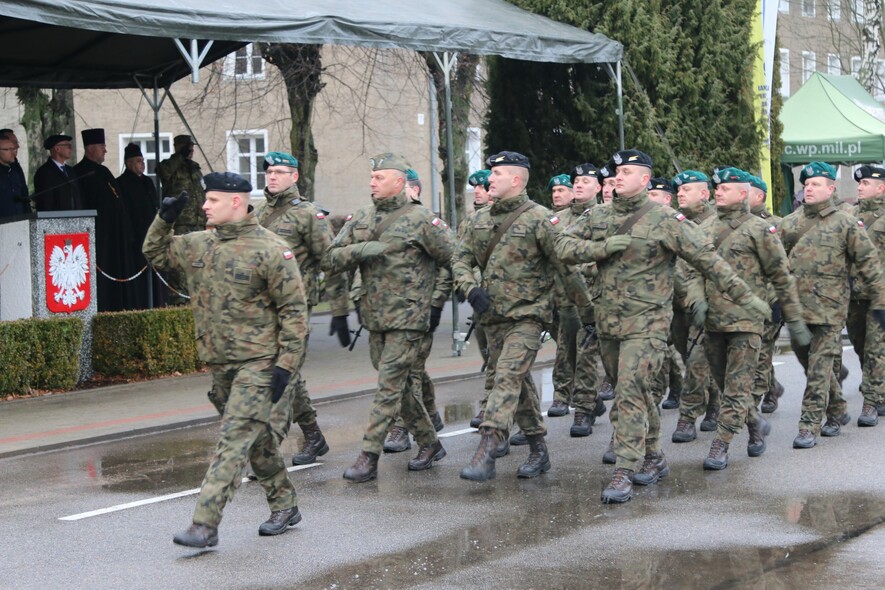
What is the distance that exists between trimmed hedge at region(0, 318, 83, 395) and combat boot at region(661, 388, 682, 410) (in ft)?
19.2

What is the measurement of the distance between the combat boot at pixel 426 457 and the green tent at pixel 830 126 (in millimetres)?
17045

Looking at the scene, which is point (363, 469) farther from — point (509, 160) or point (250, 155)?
point (250, 155)

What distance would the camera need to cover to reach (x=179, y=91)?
3353 cm

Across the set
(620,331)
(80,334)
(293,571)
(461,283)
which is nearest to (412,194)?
(461,283)

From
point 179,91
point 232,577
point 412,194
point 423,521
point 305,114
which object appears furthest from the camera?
point 179,91

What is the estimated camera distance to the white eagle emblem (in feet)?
45.7

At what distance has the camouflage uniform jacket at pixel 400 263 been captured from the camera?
8789 mm

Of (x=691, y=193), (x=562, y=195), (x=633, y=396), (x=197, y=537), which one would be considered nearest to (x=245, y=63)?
(x=562, y=195)

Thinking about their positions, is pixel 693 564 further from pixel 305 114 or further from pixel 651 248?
pixel 305 114

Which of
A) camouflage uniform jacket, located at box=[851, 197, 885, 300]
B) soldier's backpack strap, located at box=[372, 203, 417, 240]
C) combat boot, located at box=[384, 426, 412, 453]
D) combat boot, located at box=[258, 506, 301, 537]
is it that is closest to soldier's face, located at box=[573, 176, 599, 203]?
camouflage uniform jacket, located at box=[851, 197, 885, 300]

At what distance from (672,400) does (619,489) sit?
403 centimetres

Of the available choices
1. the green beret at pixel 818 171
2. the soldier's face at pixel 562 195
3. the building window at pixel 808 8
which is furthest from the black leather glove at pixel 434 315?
the building window at pixel 808 8

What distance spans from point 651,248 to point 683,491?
1492 mm

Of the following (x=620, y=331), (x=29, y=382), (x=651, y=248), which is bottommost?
(x=29, y=382)
